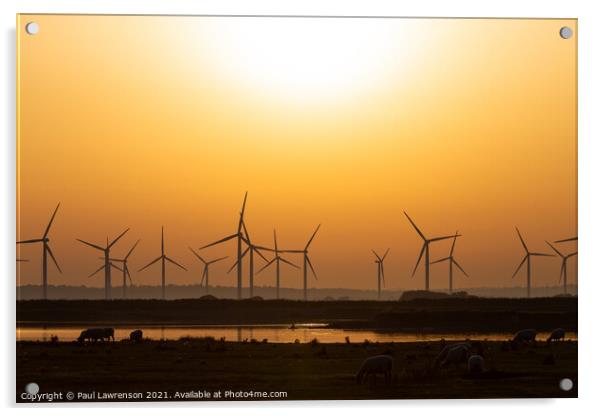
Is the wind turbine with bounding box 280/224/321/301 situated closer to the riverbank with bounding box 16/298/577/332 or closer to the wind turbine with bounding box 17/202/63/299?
the riverbank with bounding box 16/298/577/332

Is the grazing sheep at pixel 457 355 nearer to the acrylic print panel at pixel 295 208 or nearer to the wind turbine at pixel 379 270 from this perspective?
the acrylic print panel at pixel 295 208

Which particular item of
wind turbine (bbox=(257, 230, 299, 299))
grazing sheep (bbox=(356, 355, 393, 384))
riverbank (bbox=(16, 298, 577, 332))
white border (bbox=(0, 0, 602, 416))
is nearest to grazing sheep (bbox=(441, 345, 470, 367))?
riverbank (bbox=(16, 298, 577, 332))

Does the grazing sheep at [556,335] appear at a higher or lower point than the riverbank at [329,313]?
lower

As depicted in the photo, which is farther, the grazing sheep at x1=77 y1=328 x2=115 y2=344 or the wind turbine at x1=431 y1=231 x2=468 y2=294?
the wind turbine at x1=431 y1=231 x2=468 y2=294

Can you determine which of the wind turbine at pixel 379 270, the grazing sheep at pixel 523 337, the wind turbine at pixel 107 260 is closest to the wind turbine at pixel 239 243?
the wind turbine at pixel 107 260
